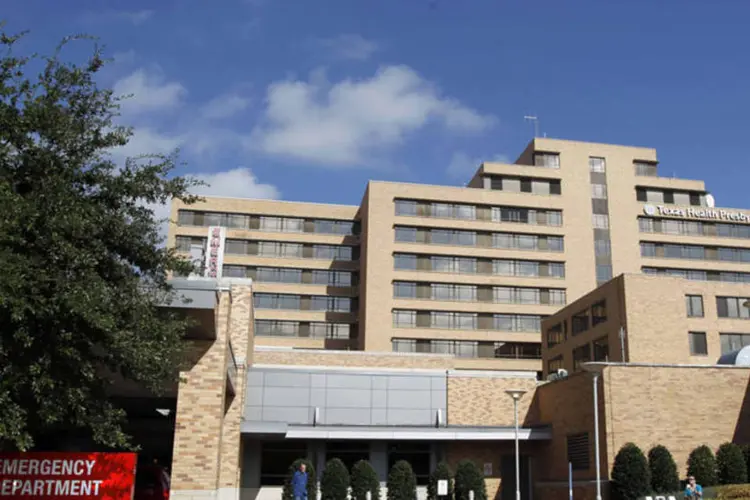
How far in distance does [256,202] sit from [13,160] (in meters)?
65.6

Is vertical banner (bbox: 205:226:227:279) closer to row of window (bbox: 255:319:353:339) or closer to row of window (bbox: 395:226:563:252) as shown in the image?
row of window (bbox: 395:226:563:252)

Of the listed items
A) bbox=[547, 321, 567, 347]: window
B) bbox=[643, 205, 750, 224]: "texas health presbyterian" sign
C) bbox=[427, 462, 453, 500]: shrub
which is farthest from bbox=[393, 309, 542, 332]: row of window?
bbox=[427, 462, 453, 500]: shrub

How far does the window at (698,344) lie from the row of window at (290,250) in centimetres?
3440

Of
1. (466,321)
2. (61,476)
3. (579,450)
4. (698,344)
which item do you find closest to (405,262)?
(466,321)

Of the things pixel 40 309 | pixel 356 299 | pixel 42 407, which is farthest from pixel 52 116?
pixel 356 299

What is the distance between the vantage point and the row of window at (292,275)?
79.2m

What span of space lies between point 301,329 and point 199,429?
2269 inches

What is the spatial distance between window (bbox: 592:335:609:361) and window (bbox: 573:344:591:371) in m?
1.17

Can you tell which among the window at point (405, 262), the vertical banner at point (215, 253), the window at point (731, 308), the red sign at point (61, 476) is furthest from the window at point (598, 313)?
the red sign at point (61, 476)

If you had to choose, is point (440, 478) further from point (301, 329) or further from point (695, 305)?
point (301, 329)

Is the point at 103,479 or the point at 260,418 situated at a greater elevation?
the point at 260,418

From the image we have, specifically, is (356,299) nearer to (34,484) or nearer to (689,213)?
(689,213)

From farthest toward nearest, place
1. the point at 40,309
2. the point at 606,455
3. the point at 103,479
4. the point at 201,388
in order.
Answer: the point at 606,455 → the point at 201,388 → the point at 103,479 → the point at 40,309

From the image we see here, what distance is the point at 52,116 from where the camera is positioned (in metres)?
15.9
